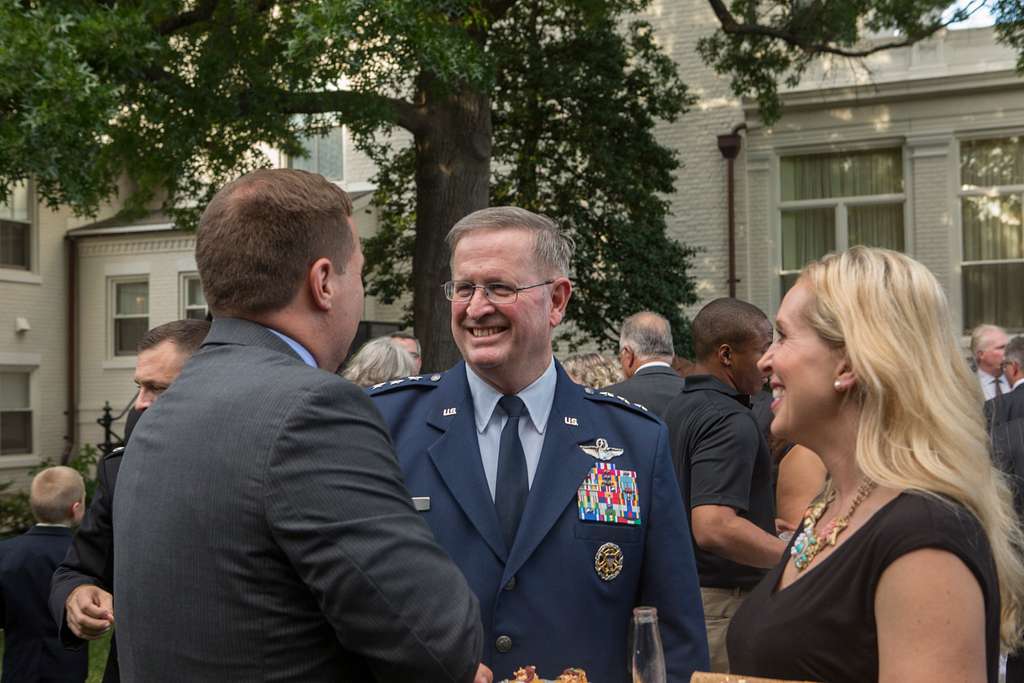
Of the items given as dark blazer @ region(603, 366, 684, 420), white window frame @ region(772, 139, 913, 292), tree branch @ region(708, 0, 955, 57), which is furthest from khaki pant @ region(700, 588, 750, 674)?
white window frame @ region(772, 139, 913, 292)

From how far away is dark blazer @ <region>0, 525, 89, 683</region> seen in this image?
5.66 m

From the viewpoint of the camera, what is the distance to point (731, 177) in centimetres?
2045

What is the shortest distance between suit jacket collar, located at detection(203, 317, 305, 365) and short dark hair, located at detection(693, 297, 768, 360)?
3.36m

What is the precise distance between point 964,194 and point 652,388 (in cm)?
1473

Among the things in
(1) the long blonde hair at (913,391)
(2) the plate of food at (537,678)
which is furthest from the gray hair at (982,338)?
(2) the plate of food at (537,678)

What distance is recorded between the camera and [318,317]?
221 centimetres

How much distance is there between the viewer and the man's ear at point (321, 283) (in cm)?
217

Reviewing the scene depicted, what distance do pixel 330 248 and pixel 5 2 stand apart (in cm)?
856

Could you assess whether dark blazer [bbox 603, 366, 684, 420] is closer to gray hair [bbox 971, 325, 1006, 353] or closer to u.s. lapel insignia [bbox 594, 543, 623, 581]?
u.s. lapel insignia [bbox 594, 543, 623, 581]

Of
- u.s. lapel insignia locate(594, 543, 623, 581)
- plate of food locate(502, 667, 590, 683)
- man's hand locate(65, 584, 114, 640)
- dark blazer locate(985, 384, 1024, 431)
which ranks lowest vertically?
man's hand locate(65, 584, 114, 640)

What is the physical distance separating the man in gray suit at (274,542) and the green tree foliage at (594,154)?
15758 millimetres

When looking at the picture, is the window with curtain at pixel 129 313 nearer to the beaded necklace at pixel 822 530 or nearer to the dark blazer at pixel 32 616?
the dark blazer at pixel 32 616

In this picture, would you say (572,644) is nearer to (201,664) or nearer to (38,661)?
(201,664)

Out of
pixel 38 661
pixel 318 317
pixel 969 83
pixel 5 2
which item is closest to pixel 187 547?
pixel 318 317
